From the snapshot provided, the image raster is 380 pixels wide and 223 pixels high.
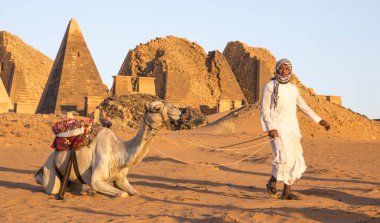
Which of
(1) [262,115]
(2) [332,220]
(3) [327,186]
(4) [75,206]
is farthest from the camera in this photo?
(3) [327,186]

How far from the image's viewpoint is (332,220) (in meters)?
7.02

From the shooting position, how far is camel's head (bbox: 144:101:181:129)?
29.1 ft

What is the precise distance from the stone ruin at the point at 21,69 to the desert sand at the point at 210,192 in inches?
1657

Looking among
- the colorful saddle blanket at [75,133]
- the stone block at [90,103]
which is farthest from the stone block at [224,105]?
the colorful saddle blanket at [75,133]

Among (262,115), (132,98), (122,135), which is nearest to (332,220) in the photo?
(262,115)

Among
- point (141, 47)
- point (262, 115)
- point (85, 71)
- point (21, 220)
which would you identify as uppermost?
point (141, 47)

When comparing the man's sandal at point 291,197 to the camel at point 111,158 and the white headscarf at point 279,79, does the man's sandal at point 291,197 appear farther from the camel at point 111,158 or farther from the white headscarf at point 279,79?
the camel at point 111,158

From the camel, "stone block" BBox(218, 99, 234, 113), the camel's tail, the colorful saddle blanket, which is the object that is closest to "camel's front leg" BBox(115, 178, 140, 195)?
the camel

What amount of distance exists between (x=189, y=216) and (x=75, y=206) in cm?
177

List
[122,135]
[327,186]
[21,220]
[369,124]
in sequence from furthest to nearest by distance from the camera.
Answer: [369,124] < [122,135] < [327,186] < [21,220]

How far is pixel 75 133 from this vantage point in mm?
9414

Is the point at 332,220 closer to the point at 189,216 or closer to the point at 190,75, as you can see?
the point at 189,216

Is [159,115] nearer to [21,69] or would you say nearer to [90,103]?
[90,103]

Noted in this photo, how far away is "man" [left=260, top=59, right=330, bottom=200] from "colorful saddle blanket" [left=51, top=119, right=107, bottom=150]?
2.32 meters
